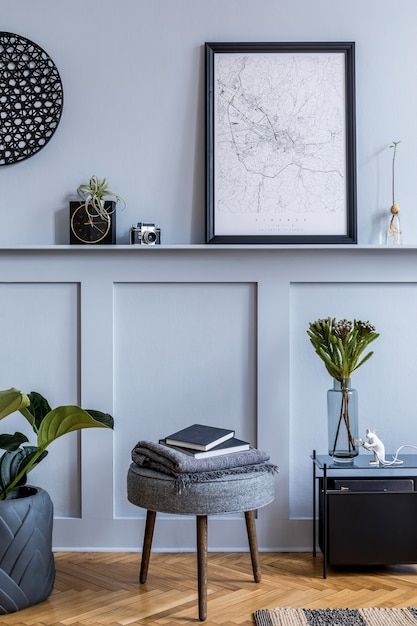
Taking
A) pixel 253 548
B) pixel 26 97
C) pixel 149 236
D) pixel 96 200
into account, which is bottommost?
pixel 253 548

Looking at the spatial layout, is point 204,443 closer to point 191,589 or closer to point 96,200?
point 191,589

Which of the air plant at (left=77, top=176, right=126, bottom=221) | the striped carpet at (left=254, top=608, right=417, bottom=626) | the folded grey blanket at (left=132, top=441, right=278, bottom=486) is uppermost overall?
the air plant at (left=77, top=176, right=126, bottom=221)

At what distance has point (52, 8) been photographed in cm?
288

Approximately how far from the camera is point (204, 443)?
94.7 inches

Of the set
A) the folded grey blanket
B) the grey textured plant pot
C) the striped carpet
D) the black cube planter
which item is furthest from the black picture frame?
the striped carpet

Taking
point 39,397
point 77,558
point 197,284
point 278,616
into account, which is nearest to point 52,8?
point 197,284

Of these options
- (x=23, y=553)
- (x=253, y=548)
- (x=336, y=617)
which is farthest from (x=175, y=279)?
(x=336, y=617)

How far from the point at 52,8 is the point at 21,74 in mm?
282

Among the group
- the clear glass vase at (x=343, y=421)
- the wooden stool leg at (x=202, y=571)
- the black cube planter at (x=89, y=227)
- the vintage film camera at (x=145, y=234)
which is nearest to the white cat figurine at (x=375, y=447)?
the clear glass vase at (x=343, y=421)

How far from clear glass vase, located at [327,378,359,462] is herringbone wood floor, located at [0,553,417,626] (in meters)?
0.42

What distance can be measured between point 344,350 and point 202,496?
749 millimetres

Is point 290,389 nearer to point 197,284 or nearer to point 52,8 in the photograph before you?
point 197,284

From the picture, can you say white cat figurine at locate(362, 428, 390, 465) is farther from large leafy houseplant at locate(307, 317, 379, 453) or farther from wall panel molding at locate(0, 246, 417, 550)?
wall panel molding at locate(0, 246, 417, 550)

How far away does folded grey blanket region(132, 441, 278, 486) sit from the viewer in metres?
2.31
